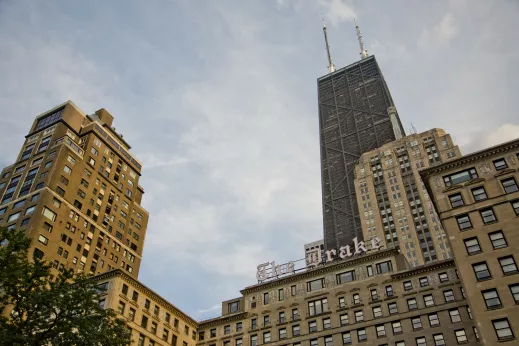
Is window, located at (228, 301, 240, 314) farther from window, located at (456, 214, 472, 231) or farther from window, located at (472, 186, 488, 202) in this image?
window, located at (472, 186, 488, 202)

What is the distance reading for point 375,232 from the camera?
168625 mm

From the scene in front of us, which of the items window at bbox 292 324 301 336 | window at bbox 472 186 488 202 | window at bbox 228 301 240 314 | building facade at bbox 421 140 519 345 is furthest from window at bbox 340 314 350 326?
window at bbox 472 186 488 202

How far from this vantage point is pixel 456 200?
6412cm

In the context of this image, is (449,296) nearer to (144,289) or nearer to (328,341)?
(328,341)

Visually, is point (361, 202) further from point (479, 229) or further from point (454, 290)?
point (479, 229)

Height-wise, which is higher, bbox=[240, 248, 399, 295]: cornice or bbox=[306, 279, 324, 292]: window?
bbox=[240, 248, 399, 295]: cornice

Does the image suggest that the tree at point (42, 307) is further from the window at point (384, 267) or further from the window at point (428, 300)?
the window at point (384, 267)

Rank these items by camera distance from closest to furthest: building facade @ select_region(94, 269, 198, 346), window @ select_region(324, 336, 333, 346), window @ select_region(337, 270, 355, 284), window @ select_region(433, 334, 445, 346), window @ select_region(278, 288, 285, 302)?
1. window @ select_region(433, 334, 445, 346)
2. window @ select_region(324, 336, 333, 346)
3. building facade @ select_region(94, 269, 198, 346)
4. window @ select_region(337, 270, 355, 284)
5. window @ select_region(278, 288, 285, 302)

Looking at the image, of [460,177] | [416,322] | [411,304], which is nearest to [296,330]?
[411,304]

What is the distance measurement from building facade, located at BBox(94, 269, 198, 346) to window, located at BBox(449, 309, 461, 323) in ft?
142

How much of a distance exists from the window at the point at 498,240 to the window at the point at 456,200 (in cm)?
589

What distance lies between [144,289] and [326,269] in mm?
30046

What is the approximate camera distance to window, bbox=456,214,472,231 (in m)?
61.1

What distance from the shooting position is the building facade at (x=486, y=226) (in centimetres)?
5288
